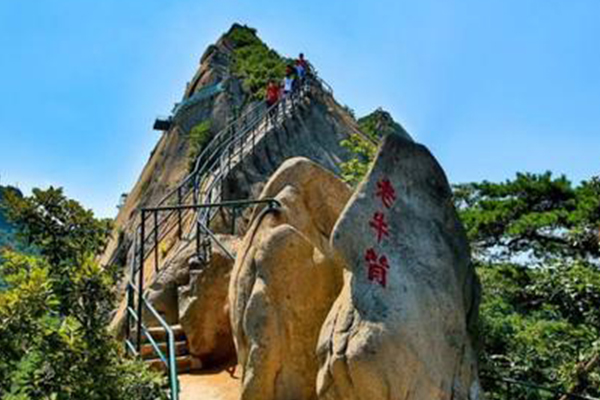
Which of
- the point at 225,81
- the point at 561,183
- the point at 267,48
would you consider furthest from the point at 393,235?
the point at 267,48

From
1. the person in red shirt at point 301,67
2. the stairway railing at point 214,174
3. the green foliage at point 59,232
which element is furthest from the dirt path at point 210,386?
the person in red shirt at point 301,67

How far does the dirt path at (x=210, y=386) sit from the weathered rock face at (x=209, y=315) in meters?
0.37

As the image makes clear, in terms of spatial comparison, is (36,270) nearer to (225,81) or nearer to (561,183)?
(561,183)

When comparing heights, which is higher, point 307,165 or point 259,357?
point 307,165

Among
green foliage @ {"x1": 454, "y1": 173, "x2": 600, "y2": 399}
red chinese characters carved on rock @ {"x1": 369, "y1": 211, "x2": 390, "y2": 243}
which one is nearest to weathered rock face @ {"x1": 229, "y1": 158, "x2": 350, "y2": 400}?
red chinese characters carved on rock @ {"x1": 369, "y1": 211, "x2": 390, "y2": 243}

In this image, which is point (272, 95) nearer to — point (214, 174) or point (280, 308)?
point (214, 174)

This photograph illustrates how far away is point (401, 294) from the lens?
5.06m

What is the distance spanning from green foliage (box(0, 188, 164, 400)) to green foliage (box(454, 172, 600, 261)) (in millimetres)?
6550

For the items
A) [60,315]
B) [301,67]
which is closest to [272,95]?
[301,67]

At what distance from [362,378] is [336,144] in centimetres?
1561

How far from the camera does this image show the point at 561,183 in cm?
979

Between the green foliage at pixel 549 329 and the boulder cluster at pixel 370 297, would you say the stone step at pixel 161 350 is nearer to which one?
the boulder cluster at pixel 370 297

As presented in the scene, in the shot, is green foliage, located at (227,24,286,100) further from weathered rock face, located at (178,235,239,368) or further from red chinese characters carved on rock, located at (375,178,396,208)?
red chinese characters carved on rock, located at (375,178,396,208)

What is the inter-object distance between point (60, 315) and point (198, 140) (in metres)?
17.7
